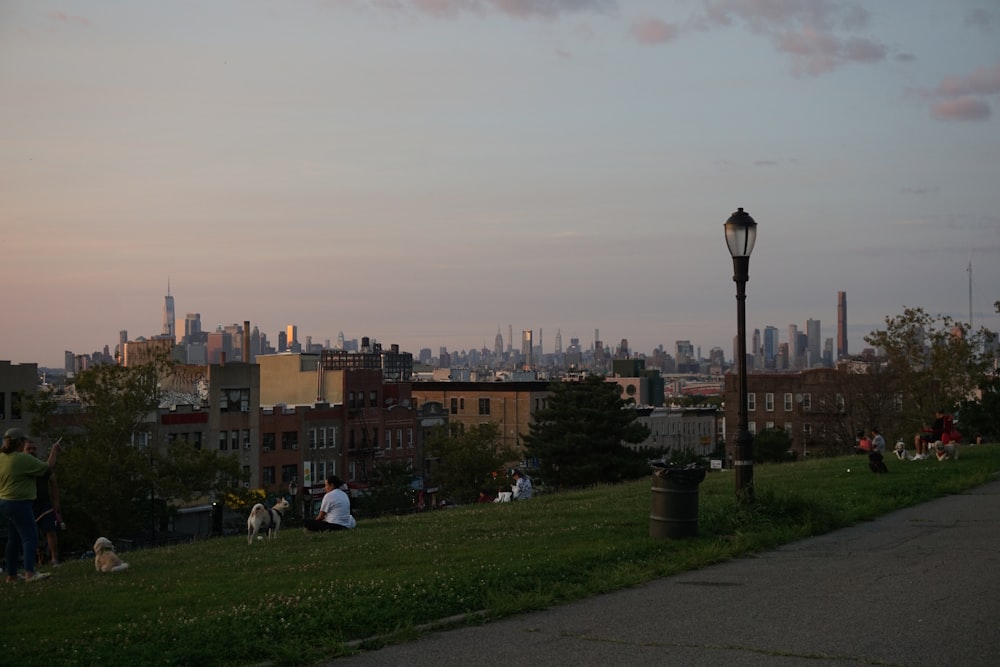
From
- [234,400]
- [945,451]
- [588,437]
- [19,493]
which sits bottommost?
[588,437]

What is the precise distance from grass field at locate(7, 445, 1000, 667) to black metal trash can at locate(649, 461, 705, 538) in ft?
0.83

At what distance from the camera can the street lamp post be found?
55.3ft

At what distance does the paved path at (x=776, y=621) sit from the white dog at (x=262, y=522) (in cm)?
790

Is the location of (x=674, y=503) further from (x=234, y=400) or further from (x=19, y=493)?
(x=234, y=400)

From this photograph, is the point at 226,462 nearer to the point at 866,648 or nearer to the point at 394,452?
the point at 394,452

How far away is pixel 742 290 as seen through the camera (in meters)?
17.2

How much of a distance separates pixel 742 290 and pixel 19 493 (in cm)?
980

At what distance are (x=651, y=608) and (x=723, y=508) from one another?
617 centimetres

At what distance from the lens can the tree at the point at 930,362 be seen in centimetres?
5278

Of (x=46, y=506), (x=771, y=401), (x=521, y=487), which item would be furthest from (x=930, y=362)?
(x=771, y=401)

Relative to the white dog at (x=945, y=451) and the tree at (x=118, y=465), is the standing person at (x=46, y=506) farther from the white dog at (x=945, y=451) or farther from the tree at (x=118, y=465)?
the tree at (x=118, y=465)

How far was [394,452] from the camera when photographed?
103 metres

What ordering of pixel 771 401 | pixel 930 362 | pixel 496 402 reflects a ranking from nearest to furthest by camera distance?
1. pixel 930 362
2. pixel 771 401
3. pixel 496 402

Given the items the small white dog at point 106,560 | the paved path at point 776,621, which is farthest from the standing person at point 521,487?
the small white dog at point 106,560
